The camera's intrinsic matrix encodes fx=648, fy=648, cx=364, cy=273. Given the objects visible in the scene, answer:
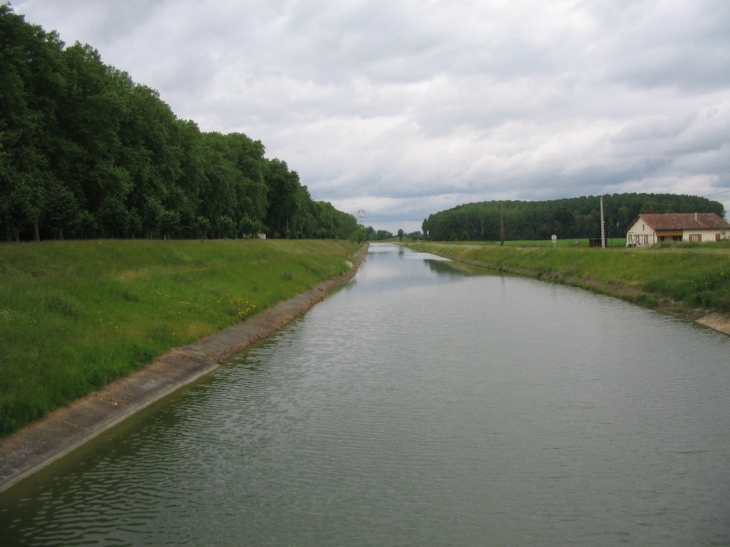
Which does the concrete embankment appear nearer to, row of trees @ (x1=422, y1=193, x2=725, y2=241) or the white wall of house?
the white wall of house

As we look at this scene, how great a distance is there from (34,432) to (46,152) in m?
29.3

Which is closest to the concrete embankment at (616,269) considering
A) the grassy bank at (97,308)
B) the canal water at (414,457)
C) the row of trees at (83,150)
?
the canal water at (414,457)

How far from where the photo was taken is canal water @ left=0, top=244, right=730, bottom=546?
9.41 m

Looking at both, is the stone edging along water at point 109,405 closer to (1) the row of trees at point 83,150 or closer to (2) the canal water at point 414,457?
(2) the canal water at point 414,457

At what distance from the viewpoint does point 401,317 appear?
107 ft

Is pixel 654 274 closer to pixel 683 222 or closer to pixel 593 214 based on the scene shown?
pixel 683 222

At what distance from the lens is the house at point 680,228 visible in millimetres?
81375

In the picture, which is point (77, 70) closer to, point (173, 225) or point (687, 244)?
point (173, 225)

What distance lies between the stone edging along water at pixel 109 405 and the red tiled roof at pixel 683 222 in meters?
70.2

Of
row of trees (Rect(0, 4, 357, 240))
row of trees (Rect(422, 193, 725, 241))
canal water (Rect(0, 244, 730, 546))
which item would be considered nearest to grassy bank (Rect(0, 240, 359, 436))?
canal water (Rect(0, 244, 730, 546))

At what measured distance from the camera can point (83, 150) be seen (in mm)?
39156

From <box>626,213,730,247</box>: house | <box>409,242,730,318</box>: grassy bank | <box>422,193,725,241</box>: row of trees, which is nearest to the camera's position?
<box>409,242,730,318</box>: grassy bank

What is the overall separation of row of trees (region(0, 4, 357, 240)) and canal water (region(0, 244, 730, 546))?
63.7 ft

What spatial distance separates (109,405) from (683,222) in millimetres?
82717
